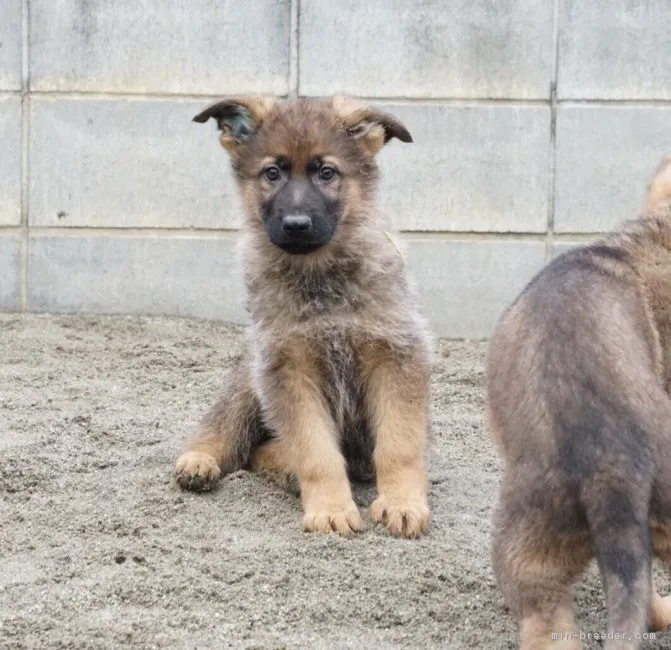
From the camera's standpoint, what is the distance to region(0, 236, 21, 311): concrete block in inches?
281

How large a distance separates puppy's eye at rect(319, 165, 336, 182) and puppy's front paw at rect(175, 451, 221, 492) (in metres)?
1.09

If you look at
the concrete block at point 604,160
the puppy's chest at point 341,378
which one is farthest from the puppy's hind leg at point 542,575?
the concrete block at point 604,160

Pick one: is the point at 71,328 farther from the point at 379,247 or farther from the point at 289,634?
the point at 289,634

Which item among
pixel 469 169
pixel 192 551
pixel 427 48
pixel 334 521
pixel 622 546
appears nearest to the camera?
pixel 622 546

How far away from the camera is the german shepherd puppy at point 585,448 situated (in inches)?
117

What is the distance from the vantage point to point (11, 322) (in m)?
6.98

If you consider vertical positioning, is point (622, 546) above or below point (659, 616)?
above

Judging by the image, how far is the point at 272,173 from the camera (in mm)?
4785

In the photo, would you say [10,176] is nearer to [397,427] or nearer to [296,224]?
[296,224]

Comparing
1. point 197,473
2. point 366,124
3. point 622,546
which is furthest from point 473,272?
point 622,546

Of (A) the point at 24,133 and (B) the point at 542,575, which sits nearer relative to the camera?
(B) the point at 542,575

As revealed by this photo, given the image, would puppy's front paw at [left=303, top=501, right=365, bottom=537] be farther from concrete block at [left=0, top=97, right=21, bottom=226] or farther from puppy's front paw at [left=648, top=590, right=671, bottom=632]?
concrete block at [left=0, top=97, right=21, bottom=226]

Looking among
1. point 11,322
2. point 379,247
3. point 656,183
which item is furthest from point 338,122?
point 11,322

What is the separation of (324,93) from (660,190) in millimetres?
3358
